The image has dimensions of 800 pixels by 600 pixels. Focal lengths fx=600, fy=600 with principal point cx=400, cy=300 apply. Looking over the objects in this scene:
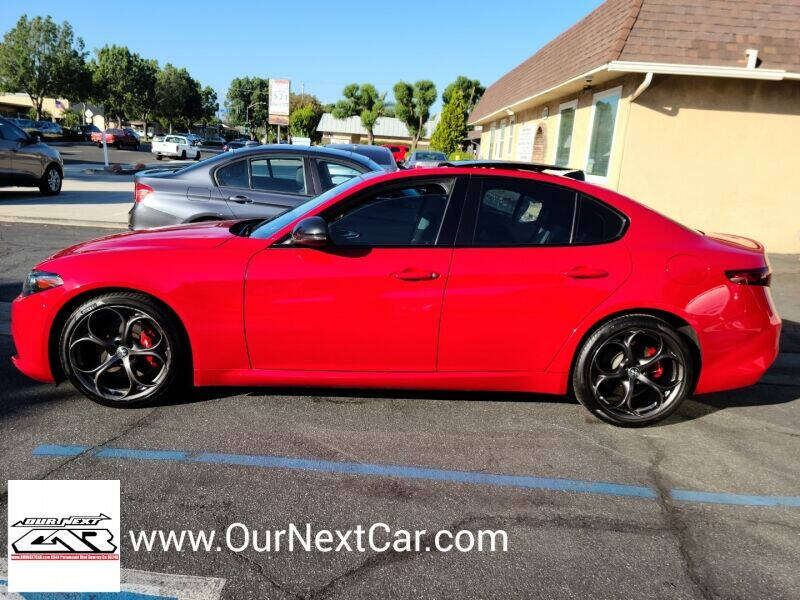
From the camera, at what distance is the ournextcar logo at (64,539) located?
2389mm

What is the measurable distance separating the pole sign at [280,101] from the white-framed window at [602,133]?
24696 mm

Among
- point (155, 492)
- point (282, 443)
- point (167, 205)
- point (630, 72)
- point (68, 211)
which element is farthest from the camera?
point (68, 211)

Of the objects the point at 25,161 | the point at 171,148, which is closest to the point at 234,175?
the point at 25,161

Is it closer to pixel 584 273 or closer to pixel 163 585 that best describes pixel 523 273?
pixel 584 273

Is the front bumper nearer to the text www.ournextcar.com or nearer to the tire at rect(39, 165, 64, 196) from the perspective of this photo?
the text www.ournextcar.com

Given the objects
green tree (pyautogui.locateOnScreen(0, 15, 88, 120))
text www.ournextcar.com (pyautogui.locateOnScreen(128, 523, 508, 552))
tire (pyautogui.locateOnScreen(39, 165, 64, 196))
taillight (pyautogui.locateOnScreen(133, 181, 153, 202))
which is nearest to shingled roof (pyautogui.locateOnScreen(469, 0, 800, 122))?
taillight (pyautogui.locateOnScreen(133, 181, 153, 202))

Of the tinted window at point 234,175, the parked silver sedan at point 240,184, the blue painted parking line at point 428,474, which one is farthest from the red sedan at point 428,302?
the tinted window at point 234,175

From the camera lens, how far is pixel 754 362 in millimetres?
3859

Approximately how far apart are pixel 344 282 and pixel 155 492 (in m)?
1.51

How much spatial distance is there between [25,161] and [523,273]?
1401cm

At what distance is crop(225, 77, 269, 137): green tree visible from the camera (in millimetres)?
122688

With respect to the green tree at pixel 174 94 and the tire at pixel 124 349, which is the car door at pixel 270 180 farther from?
the green tree at pixel 174 94

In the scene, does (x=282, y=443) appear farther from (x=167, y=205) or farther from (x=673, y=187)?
(x=673, y=187)

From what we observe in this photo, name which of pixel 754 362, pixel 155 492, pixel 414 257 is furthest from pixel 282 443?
pixel 754 362
